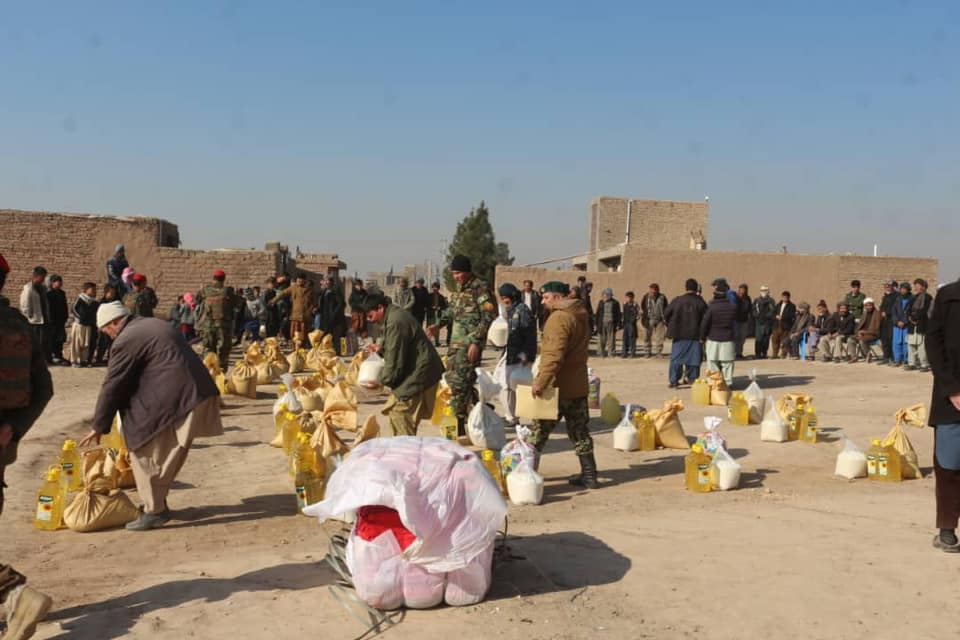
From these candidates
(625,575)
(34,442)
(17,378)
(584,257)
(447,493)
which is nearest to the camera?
(17,378)

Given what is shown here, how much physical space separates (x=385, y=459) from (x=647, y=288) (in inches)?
910

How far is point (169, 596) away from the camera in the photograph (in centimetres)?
483

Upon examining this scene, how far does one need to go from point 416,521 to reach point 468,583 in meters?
0.59

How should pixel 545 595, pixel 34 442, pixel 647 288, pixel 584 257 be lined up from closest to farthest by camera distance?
pixel 545 595 < pixel 34 442 < pixel 647 288 < pixel 584 257

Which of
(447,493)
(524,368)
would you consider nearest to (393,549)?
(447,493)

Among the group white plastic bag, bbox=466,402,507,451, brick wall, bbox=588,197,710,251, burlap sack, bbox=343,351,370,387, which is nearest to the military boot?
white plastic bag, bbox=466,402,507,451

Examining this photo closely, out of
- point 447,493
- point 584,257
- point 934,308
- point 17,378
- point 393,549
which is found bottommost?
point 393,549

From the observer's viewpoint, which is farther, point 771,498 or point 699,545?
point 771,498

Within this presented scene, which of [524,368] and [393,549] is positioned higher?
[524,368]

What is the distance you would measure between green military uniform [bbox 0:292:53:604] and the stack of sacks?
1.42 metres

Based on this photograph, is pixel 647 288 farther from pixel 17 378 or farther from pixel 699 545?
pixel 17 378

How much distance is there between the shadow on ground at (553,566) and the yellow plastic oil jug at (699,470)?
1980 mm

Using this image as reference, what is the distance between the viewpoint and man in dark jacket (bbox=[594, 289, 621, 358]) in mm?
19734

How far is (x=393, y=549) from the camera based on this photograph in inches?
Result: 178
